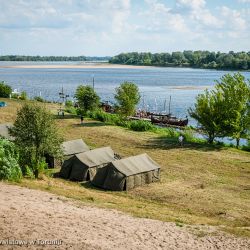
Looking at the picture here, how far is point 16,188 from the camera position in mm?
22609

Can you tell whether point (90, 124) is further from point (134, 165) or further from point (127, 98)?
point (134, 165)

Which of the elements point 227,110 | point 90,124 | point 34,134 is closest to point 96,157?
point 34,134

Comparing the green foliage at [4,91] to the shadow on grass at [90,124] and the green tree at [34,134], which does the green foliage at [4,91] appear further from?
the green tree at [34,134]

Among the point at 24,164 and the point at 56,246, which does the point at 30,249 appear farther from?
the point at 24,164

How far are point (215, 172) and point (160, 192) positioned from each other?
26.0 feet

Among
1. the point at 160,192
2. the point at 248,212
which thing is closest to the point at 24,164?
the point at 160,192

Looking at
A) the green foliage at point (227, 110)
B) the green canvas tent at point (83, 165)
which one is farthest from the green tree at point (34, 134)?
the green foliage at point (227, 110)

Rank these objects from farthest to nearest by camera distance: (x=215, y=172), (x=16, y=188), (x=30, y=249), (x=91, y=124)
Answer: (x=91, y=124), (x=215, y=172), (x=16, y=188), (x=30, y=249)

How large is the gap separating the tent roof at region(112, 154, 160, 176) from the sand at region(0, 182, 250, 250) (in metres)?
8.87

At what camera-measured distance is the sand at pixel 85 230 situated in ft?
49.0

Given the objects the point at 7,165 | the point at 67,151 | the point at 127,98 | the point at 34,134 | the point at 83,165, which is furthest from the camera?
the point at 127,98

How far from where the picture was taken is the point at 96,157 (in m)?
32.4

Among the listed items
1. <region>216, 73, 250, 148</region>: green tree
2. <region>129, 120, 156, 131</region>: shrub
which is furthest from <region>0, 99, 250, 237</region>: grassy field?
<region>129, 120, 156, 131</region>: shrub

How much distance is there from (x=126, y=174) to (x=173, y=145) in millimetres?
16993
